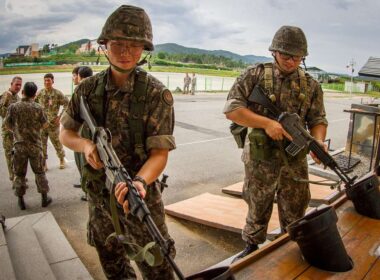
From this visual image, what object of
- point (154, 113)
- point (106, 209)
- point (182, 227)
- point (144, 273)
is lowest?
point (182, 227)

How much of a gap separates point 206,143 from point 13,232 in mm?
5937

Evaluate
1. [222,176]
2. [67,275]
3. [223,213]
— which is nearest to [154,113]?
[67,275]

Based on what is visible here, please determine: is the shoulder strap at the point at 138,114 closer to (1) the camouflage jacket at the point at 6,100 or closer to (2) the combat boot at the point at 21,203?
(2) the combat boot at the point at 21,203

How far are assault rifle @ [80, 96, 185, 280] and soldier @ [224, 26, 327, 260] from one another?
47.4 inches

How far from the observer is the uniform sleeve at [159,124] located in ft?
6.33

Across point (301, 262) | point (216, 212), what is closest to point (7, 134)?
point (216, 212)

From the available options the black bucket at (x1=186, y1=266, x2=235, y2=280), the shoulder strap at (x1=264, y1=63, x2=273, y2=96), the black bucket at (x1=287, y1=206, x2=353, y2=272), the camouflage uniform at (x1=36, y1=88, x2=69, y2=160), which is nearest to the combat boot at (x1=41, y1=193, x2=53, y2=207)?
the camouflage uniform at (x1=36, y1=88, x2=69, y2=160)

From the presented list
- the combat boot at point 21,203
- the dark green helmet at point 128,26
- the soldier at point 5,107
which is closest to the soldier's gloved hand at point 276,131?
the dark green helmet at point 128,26

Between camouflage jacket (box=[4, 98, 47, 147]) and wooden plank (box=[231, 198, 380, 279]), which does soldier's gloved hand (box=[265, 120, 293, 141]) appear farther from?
camouflage jacket (box=[4, 98, 47, 147])

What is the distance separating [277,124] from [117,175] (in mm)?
1379

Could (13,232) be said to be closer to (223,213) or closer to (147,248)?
(223,213)

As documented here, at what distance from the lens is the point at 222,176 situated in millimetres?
6285

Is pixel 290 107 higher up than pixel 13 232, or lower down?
higher up

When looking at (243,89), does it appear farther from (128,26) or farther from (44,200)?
(44,200)
